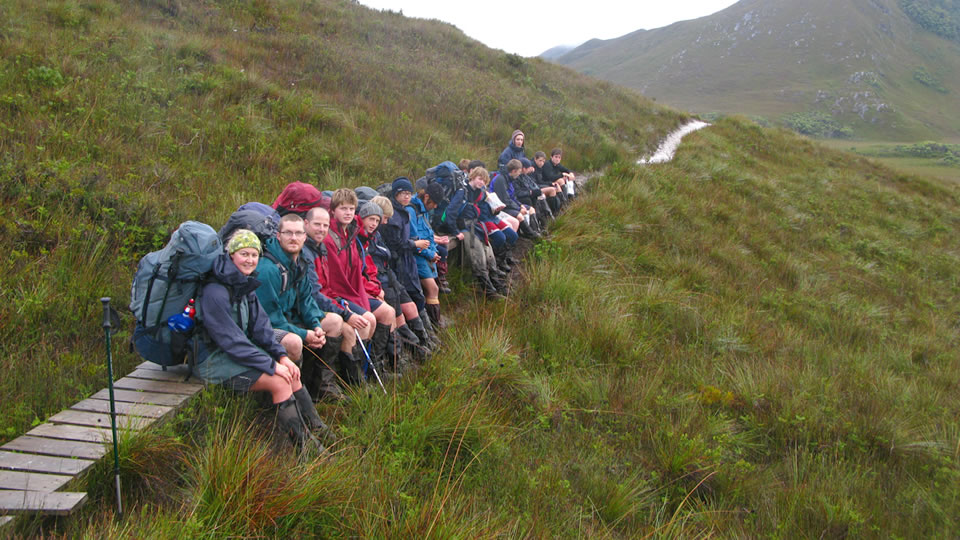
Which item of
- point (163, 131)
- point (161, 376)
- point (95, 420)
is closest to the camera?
point (95, 420)

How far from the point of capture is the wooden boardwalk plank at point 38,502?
221cm

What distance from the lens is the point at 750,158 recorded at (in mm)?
19797

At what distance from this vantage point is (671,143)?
784 inches

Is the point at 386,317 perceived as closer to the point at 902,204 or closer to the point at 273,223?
the point at 273,223

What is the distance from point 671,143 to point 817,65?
93.5 meters

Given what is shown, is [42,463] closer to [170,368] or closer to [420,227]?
[170,368]

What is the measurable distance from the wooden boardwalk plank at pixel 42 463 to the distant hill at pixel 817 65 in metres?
76.2

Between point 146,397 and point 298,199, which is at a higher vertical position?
point 298,199

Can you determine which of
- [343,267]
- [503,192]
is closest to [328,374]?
[343,267]

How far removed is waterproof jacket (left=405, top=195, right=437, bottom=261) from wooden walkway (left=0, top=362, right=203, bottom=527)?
8.63ft

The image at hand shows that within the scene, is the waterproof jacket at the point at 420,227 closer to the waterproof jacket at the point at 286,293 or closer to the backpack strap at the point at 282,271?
the waterproof jacket at the point at 286,293

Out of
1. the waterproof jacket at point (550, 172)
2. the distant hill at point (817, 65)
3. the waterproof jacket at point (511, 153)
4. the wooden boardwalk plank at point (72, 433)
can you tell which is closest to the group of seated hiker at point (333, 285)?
the wooden boardwalk plank at point (72, 433)

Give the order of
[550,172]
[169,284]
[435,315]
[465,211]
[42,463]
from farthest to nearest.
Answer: [550,172]
[465,211]
[435,315]
[169,284]
[42,463]

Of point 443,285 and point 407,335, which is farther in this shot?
point 443,285
